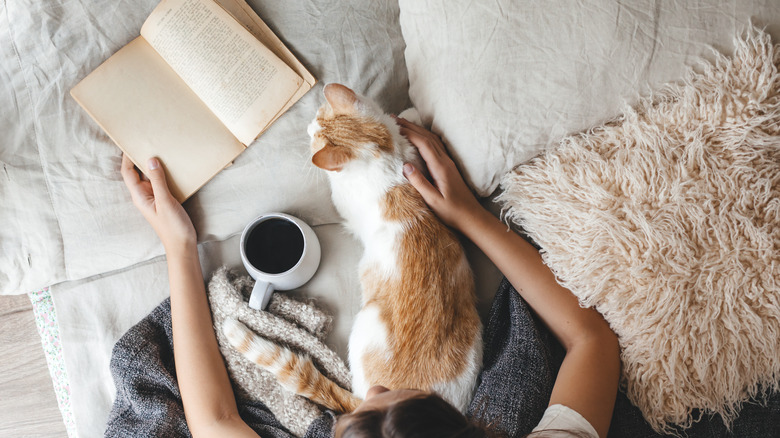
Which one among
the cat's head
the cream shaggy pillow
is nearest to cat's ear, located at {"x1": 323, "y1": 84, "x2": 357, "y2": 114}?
the cat's head

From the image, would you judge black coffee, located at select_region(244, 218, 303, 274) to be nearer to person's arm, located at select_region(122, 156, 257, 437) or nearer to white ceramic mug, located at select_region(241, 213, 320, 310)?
white ceramic mug, located at select_region(241, 213, 320, 310)

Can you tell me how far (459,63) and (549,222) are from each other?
319 mm

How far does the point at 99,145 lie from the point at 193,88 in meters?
0.21

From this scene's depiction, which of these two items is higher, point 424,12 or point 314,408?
point 424,12

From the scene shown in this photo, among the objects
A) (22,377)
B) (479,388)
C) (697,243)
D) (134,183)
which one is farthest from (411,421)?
(22,377)

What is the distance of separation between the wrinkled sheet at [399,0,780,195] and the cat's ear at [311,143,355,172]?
193mm

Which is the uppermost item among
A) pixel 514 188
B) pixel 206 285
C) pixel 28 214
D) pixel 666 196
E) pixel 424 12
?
pixel 28 214

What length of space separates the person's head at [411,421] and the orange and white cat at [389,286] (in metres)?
0.27

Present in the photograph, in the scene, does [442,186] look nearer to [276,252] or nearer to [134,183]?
[276,252]

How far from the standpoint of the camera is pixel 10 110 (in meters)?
0.87

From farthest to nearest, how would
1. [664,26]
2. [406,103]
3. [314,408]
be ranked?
[406,103]
[314,408]
[664,26]

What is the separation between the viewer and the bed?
0.77 metres

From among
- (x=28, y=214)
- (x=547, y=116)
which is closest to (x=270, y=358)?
(x=28, y=214)

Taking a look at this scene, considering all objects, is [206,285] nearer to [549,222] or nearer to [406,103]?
[406,103]
